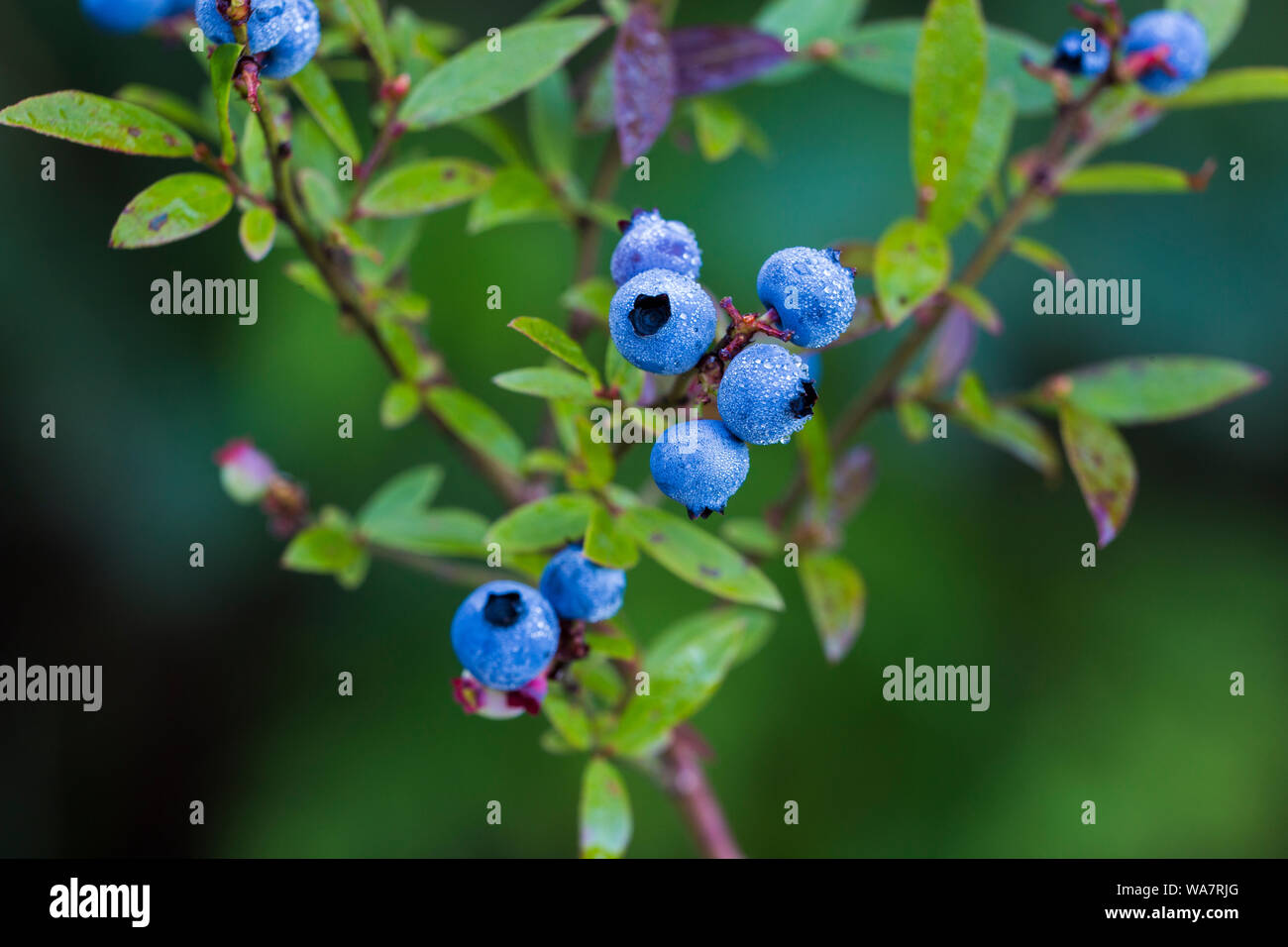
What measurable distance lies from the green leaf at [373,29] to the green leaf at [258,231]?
124mm

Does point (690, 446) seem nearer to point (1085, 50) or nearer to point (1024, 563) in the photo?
point (1085, 50)

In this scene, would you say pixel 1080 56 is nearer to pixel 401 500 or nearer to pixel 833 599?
pixel 833 599

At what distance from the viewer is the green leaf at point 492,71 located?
1185 mm

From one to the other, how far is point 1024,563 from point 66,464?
7.03ft

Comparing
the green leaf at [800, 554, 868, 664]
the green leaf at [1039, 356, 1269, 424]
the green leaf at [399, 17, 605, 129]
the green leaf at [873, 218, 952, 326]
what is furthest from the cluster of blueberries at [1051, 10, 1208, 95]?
the green leaf at [800, 554, 868, 664]

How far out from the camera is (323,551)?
135 centimetres

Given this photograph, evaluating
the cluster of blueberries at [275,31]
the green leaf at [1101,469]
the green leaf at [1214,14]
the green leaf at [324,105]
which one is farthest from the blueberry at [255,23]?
the green leaf at [1214,14]

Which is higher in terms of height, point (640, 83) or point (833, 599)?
point (640, 83)

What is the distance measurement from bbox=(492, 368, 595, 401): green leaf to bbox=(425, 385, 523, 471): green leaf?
1.01ft

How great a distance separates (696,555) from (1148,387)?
0.72 meters

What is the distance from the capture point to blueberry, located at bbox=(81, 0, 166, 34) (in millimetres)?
1301

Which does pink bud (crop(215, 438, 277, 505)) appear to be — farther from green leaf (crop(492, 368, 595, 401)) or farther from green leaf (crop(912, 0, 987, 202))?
green leaf (crop(912, 0, 987, 202))

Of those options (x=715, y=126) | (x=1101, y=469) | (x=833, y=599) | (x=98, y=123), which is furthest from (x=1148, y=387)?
(x=98, y=123)
